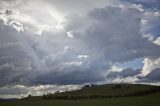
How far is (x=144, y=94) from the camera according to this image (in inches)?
7840

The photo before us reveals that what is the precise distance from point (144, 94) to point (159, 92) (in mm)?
10158

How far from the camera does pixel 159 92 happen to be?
635ft
